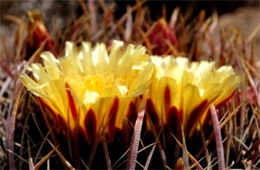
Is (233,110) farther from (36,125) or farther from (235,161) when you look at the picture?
(36,125)

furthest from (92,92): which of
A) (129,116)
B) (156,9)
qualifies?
(156,9)

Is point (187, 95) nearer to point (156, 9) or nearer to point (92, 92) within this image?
point (92, 92)

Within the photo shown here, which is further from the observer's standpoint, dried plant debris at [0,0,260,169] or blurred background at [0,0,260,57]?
blurred background at [0,0,260,57]

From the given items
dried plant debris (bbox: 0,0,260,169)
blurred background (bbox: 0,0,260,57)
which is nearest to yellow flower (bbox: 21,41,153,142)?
dried plant debris (bbox: 0,0,260,169)

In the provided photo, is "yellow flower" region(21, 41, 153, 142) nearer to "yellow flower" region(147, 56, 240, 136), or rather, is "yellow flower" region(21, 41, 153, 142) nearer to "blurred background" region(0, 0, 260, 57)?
"yellow flower" region(147, 56, 240, 136)

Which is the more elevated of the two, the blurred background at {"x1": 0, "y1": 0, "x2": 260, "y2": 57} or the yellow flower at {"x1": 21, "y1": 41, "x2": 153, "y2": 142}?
the blurred background at {"x1": 0, "y1": 0, "x2": 260, "y2": 57}

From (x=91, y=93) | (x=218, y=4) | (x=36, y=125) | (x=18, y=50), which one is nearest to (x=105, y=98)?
(x=91, y=93)

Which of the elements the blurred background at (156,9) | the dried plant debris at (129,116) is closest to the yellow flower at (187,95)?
the dried plant debris at (129,116)

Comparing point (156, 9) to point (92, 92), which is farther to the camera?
point (156, 9)
